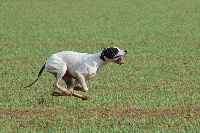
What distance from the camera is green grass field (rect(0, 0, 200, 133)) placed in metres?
10.2

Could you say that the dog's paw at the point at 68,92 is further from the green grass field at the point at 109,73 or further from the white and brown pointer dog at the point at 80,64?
the green grass field at the point at 109,73

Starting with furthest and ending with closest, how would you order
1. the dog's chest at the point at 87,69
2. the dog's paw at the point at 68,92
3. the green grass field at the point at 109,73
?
the dog's paw at the point at 68,92 < the dog's chest at the point at 87,69 < the green grass field at the point at 109,73

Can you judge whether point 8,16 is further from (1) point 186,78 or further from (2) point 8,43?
(1) point 186,78

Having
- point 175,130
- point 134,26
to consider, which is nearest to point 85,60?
point 175,130

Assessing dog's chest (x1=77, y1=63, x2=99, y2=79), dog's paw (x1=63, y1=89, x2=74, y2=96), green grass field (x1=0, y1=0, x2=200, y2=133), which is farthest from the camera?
dog's paw (x1=63, y1=89, x2=74, y2=96)

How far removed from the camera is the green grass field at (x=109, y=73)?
10195 millimetres

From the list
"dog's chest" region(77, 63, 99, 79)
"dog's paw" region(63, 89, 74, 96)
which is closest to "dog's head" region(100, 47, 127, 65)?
"dog's chest" region(77, 63, 99, 79)

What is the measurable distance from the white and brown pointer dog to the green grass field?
0.53 m

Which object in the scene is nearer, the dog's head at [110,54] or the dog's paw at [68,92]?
the dog's head at [110,54]

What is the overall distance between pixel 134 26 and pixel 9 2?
1820cm

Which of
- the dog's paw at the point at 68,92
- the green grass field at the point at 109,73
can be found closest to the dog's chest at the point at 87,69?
the dog's paw at the point at 68,92

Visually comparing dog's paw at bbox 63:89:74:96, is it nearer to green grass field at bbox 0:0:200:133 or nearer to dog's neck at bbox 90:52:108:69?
green grass field at bbox 0:0:200:133

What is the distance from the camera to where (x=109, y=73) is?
17.4 meters

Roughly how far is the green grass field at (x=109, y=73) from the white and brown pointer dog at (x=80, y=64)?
53 cm
